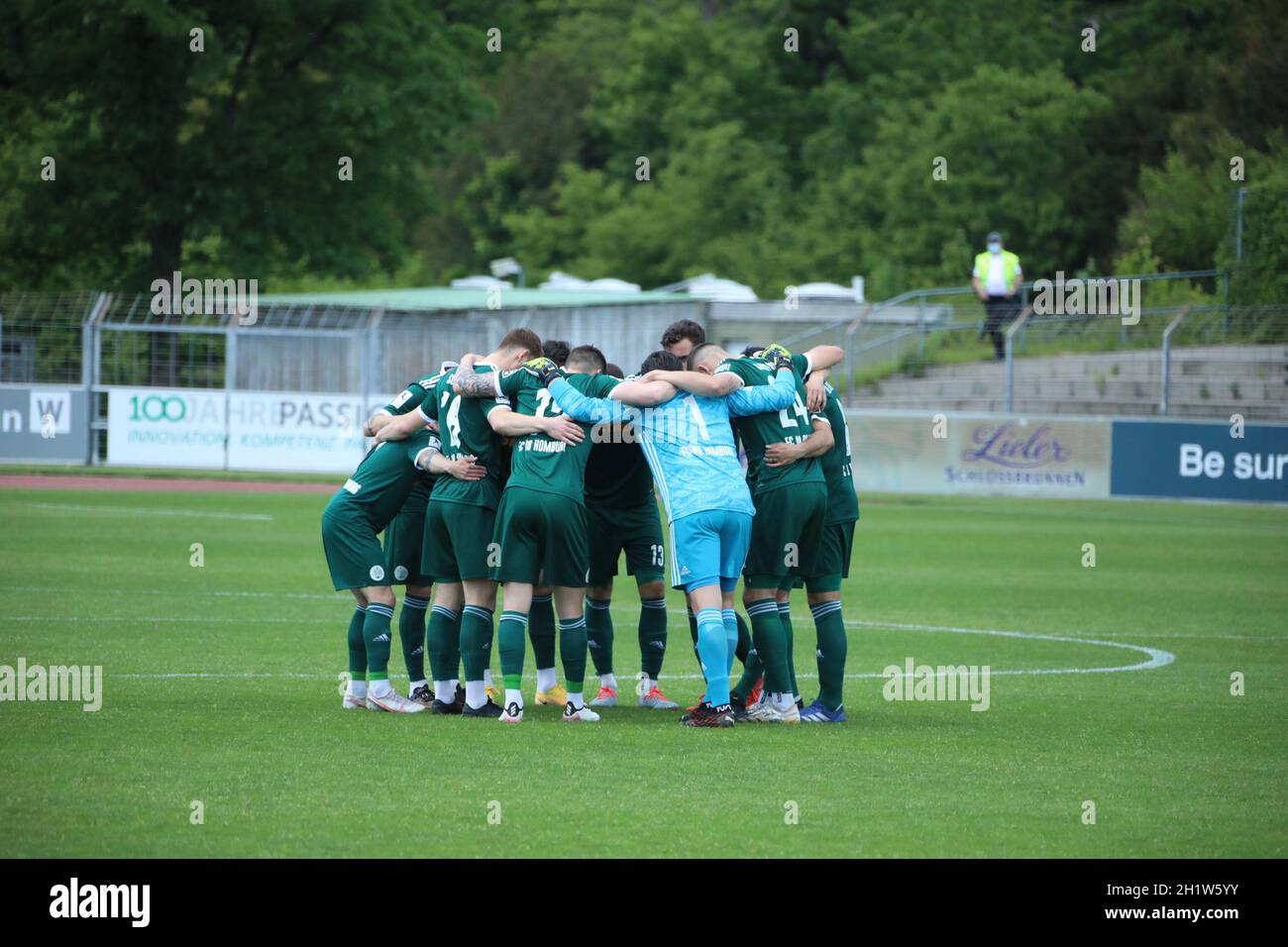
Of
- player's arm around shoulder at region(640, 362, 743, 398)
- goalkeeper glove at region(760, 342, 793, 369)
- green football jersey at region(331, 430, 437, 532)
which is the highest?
goalkeeper glove at region(760, 342, 793, 369)

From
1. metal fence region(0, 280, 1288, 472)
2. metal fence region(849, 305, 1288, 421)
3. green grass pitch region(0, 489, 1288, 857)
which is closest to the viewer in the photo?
green grass pitch region(0, 489, 1288, 857)

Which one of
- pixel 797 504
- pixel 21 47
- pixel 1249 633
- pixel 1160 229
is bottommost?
pixel 1249 633

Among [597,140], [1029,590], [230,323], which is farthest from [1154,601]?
[597,140]

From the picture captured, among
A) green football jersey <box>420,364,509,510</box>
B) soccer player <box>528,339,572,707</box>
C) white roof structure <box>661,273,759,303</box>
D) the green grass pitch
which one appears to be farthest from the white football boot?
white roof structure <box>661,273,759,303</box>

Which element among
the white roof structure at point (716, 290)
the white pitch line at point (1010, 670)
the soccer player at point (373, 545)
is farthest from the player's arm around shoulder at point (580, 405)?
the white roof structure at point (716, 290)

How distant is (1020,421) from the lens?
30125 millimetres

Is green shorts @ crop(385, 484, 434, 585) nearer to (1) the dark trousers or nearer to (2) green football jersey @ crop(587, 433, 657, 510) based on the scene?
(2) green football jersey @ crop(587, 433, 657, 510)

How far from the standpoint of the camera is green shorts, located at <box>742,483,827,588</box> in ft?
31.8

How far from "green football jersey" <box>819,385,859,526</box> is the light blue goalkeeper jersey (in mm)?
479

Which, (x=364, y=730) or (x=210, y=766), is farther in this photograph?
(x=364, y=730)

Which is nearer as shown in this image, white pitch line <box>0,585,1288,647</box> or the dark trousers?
white pitch line <box>0,585,1288,647</box>
